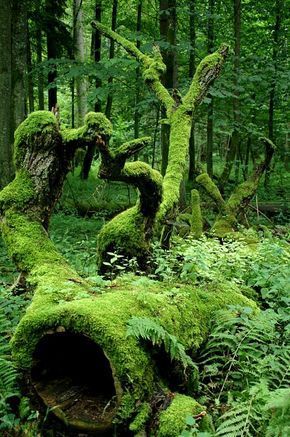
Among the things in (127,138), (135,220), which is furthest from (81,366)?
(127,138)

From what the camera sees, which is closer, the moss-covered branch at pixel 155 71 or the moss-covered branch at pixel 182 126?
the moss-covered branch at pixel 182 126

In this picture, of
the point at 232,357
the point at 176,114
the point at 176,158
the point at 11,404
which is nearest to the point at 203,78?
the point at 176,114

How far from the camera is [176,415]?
10.0 ft

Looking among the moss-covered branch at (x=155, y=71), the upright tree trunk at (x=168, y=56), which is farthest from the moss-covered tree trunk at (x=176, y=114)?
the upright tree trunk at (x=168, y=56)

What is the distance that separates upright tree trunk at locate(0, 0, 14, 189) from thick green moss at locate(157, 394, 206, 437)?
748 centimetres

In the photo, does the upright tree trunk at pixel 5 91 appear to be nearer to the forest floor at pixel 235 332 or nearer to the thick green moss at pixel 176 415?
the forest floor at pixel 235 332

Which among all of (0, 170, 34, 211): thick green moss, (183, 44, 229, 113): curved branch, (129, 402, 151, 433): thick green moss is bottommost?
(129, 402, 151, 433): thick green moss

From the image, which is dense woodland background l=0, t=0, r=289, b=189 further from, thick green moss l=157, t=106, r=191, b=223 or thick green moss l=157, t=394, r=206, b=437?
thick green moss l=157, t=394, r=206, b=437

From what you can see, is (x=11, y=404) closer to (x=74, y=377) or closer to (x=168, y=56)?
(x=74, y=377)

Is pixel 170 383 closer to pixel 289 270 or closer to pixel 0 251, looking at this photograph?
pixel 289 270

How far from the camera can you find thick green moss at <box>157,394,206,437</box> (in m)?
2.98

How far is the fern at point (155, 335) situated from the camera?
3.17 metres

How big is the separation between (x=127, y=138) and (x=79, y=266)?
18.6 m

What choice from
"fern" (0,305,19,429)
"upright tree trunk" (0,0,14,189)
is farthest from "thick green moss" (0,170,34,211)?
"upright tree trunk" (0,0,14,189)
